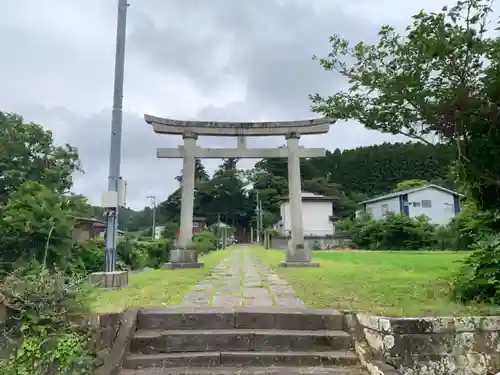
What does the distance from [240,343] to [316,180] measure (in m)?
47.8

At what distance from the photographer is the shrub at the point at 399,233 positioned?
82.6 ft

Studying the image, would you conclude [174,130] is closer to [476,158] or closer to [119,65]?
[119,65]

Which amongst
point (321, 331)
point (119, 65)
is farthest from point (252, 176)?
point (321, 331)

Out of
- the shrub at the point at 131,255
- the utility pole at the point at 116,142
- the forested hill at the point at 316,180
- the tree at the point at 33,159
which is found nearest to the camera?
the utility pole at the point at 116,142

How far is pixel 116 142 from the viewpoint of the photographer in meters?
6.76

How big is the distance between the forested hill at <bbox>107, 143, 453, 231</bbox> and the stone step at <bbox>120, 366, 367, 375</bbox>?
44912 mm

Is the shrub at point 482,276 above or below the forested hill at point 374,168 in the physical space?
below

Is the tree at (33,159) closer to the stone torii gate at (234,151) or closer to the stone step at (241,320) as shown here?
the stone torii gate at (234,151)

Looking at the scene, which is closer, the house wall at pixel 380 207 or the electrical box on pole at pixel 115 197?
the electrical box on pole at pixel 115 197

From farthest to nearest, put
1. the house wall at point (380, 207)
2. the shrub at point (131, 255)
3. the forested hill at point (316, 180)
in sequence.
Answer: the forested hill at point (316, 180)
the house wall at point (380, 207)
the shrub at point (131, 255)

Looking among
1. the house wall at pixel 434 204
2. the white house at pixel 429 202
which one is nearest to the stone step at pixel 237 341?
the white house at pixel 429 202

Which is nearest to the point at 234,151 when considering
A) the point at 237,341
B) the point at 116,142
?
the point at 116,142

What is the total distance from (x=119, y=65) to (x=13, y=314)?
16.6 ft

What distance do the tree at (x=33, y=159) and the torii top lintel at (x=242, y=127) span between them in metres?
14.3
